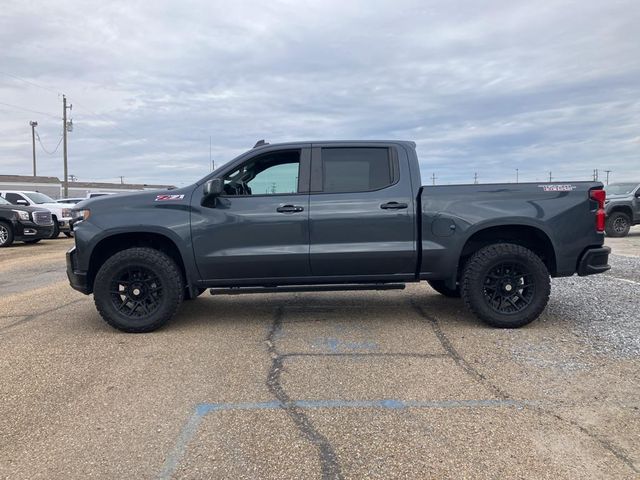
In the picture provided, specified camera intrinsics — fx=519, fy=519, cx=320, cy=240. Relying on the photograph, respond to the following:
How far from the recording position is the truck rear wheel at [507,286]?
5457mm

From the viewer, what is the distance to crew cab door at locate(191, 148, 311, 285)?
5.45 m

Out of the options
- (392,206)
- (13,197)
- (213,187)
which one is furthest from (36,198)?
(392,206)

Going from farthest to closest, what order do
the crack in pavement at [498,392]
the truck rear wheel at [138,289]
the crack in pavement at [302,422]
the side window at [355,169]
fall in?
1. the side window at [355,169]
2. the truck rear wheel at [138,289]
3. the crack in pavement at [498,392]
4. the crack in pavement at [302,422]

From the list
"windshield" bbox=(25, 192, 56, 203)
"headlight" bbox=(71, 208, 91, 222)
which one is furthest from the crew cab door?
"windshield" bbox=(25, 192, 56, 203)

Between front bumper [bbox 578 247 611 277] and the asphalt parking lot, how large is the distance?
61 centimetres

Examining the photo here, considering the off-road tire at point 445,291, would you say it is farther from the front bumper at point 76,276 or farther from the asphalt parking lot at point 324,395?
the front bumper at point 76,276

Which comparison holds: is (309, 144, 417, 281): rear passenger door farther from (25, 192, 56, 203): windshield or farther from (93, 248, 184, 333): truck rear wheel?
(25, 192, 56, 203): windshield

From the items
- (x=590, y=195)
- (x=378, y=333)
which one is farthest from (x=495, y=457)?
(x=590, y=195)

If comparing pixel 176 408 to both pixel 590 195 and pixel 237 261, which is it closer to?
pixel 237 261

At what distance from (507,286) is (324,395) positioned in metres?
2.73

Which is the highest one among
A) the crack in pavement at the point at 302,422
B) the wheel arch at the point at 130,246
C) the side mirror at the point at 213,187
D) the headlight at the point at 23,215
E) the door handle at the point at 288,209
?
the side mirror at the point at 213,187

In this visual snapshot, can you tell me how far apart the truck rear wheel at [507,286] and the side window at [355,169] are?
1.32m

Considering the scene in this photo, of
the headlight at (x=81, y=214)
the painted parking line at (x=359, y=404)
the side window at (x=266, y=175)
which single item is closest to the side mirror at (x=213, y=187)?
the side window at (x=266, y=175)

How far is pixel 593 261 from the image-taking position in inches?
218
